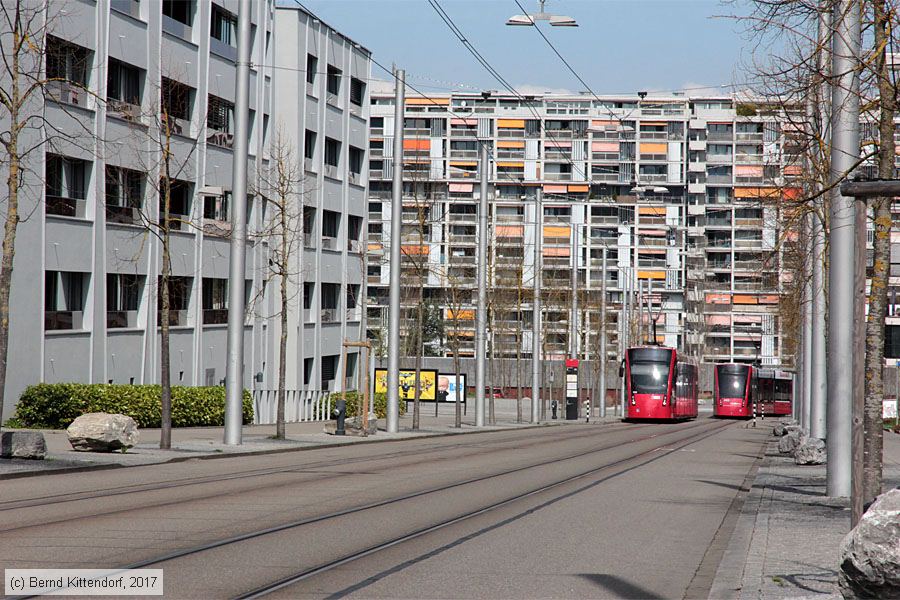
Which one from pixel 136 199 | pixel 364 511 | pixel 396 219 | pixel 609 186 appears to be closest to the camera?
pixel 364 511

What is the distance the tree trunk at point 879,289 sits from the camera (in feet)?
37.6

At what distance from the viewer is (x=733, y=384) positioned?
78.4 meters

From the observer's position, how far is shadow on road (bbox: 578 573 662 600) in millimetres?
9164

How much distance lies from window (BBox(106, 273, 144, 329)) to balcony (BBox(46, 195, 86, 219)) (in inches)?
108

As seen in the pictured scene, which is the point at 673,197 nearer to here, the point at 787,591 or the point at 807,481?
the point at 807,481

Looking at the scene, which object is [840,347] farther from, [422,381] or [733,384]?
[733,384]

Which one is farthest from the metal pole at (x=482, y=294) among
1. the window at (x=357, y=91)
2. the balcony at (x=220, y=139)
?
the window at (x=357, y=91)

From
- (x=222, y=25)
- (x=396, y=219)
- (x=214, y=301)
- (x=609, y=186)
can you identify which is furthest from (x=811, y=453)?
(x=609, y=186)

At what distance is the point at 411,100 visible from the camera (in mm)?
135250

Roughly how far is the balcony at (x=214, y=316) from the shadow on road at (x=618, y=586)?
3892 centimetres

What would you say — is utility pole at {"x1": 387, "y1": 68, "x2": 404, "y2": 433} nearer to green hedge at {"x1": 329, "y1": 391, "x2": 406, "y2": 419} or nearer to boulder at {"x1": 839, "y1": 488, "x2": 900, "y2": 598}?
green hedge at {"x1": 329, "y1": 391, "x2": 406, "y2": 419}

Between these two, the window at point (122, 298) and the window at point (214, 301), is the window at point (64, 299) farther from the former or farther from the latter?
the window at point (214, 301)

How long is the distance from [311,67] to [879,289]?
158 ft

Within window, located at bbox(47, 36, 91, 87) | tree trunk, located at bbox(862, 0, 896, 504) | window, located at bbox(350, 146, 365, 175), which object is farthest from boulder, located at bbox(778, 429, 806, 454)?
window, located at bbox(350, 146, 365, 175)
